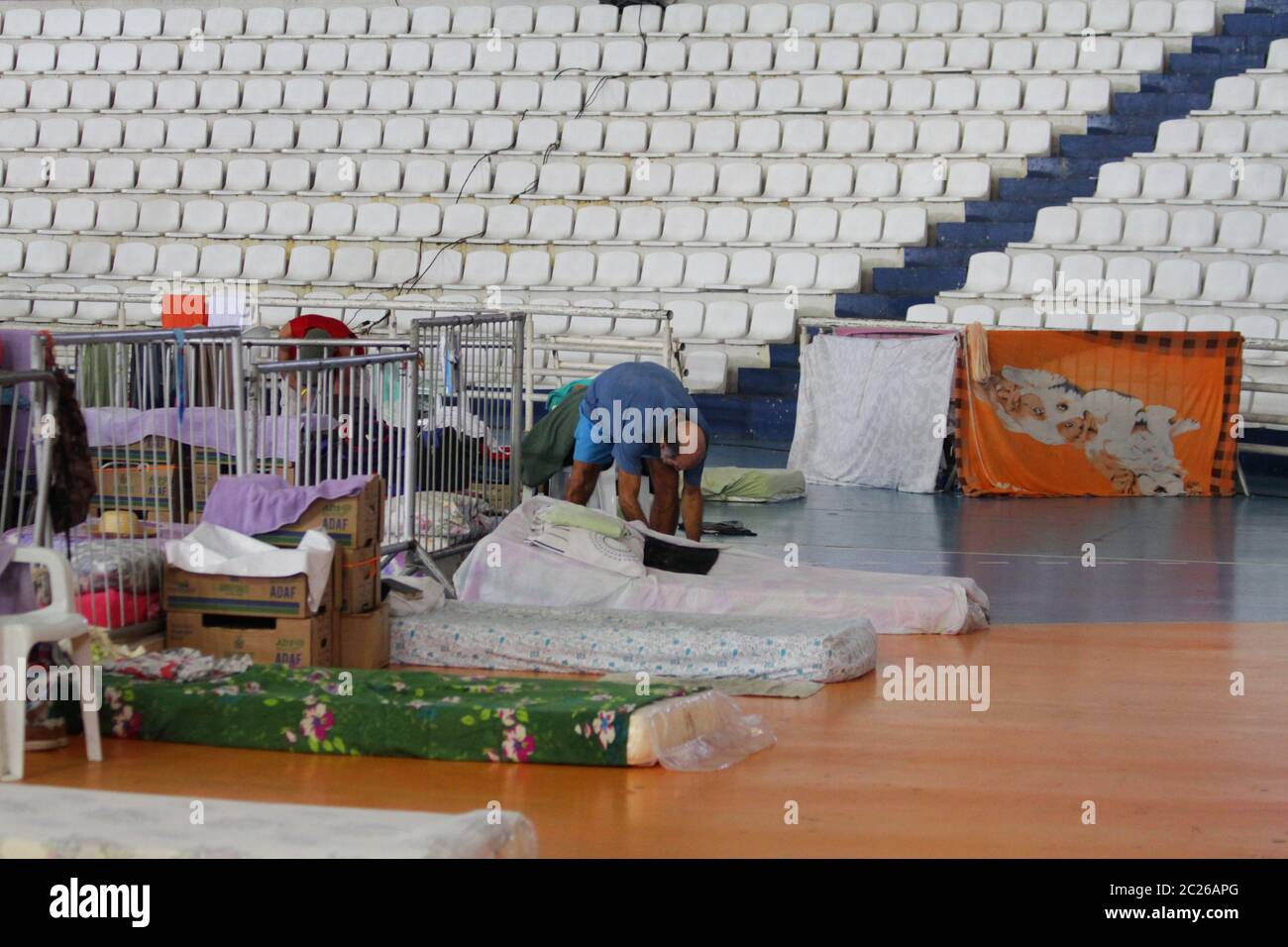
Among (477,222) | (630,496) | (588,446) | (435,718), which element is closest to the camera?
(435,718)

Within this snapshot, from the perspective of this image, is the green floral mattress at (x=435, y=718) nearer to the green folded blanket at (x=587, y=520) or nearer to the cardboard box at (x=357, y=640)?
the cardboard box at (x=357, y=640)

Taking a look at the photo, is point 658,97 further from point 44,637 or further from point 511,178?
point 44,637

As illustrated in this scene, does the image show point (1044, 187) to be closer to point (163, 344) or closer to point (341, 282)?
point (341, 282)

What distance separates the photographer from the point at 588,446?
7547 mm

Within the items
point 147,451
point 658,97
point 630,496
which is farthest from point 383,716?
point 658,97

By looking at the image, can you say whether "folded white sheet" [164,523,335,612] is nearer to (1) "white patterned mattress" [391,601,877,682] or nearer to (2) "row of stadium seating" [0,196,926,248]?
(1) "white patterned mattress" [391,601,877,682]

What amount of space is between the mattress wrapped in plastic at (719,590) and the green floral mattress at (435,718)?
1.51 metres

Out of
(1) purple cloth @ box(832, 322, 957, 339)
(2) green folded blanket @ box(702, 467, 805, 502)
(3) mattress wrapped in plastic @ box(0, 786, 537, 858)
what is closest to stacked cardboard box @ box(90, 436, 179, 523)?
(3) mattress wrapped in plastic @ box(0, 786, 537, 858)

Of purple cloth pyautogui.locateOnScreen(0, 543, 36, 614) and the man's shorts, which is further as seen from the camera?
the man's shorts

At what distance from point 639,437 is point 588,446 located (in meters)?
0.34

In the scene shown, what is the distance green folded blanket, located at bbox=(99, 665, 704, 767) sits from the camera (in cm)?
436

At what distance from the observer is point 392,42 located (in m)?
16.5
